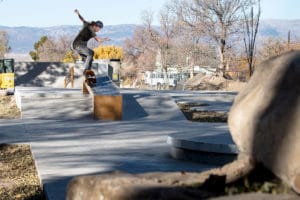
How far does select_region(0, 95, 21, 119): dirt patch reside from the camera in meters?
16.5

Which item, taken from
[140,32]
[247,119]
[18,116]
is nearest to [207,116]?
[18,116]

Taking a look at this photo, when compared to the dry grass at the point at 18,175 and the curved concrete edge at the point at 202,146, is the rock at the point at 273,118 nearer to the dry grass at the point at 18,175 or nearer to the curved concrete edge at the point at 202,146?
the dry grass at the point at 18,175

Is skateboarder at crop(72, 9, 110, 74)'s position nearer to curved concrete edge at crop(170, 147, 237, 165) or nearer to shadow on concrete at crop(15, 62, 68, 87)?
curved concrete edge at crop(170, 147, 237, 165)

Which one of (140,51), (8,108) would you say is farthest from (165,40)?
(8,108)

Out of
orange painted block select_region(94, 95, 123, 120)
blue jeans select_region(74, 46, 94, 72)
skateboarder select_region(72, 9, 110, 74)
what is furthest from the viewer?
blue jeans select_region(74, 46, 94, 72)

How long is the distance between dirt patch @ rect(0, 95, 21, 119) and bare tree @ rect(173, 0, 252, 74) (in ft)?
95.2

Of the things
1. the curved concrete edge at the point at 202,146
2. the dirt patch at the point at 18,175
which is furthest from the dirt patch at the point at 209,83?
the curved concrete edge at the point at 202,146

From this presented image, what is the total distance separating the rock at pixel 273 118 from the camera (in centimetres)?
432

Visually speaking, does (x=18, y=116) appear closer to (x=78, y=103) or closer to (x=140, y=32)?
(x=78, y=103)

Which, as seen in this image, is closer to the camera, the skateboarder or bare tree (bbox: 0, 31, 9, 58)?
the skateboarder

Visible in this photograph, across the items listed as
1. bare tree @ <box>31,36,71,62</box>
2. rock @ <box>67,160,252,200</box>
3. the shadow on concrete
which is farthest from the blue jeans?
bare tree @ <box>31,36,71,62</box>

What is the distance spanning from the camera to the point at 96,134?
1296 cm

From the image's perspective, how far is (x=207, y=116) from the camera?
16859 mm

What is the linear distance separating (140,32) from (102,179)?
274ft
